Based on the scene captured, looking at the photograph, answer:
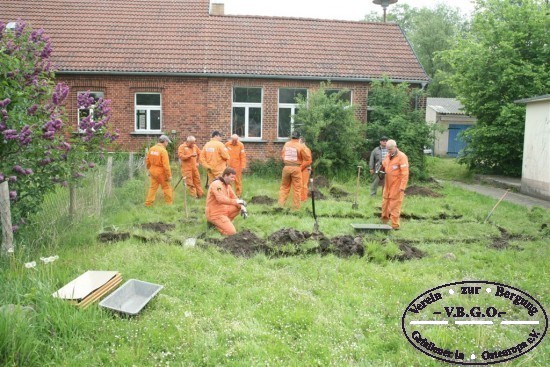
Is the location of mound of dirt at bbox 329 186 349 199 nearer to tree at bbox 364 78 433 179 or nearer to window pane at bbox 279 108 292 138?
tree at bbox 364 78 433 179

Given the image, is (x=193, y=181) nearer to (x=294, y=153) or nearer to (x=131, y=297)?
(x=294, y=153)

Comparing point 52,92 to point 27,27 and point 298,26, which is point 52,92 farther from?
point 298,26

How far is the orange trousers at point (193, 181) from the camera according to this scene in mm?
14039

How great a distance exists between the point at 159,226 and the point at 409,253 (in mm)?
4554

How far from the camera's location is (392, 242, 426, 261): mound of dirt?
8234 mm

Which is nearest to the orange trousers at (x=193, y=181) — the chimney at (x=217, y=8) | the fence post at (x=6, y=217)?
the fence post at (x=6, y=217)

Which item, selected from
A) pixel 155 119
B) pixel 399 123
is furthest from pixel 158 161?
pixel 399 123

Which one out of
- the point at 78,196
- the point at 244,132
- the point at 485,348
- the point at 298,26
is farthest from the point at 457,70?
the point at 485,348

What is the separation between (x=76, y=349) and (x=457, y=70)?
2008cm

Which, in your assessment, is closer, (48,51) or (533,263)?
(48,51)

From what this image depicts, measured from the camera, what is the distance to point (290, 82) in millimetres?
19750

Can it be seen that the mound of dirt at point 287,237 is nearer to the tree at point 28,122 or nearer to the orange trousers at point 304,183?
the tree at point 28,122

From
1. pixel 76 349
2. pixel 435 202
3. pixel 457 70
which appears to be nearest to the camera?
pixel 76 349

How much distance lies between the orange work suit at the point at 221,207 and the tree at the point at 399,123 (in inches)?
382
